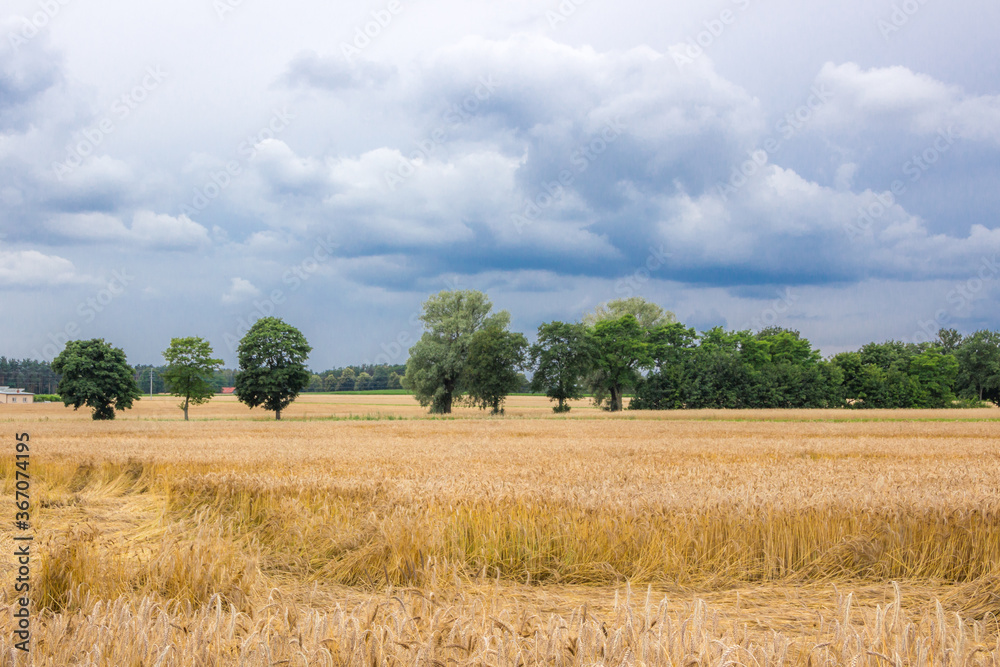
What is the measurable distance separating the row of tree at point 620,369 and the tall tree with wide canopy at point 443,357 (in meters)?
0.14

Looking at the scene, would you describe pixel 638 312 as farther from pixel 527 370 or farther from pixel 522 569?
pixel 522 569

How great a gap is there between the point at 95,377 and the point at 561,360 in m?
52.6

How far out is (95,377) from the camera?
212ft

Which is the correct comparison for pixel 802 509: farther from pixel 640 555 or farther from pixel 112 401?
pixel 112 401

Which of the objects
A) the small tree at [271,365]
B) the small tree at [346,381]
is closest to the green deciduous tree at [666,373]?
the small tree at [271,365]

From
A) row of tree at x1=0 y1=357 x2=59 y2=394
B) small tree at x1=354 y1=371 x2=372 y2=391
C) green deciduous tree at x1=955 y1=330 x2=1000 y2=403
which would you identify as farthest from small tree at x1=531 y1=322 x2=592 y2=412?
row of tree at x1=0 y1=357 x2=59 y2=394

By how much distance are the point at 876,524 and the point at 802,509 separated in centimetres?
79

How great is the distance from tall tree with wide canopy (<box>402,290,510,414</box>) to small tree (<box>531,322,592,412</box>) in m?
7.64

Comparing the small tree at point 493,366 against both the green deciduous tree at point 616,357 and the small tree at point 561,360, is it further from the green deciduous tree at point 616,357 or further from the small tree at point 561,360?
the green deciduous tree at point 616,357

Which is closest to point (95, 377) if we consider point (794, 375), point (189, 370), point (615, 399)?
point (189, 370)

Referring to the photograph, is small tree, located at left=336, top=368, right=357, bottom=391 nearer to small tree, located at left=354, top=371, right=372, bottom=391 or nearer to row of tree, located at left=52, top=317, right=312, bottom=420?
small tree, located at left=354, top=371, right=372, bottom=391

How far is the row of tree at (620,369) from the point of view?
7662cm

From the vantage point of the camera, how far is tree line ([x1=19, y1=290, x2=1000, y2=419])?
233 ft

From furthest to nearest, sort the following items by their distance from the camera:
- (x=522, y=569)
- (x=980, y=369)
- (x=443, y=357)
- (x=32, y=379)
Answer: (x=32, y=379)
(x=980, y=369)
(x=443, y=357)
(x=522, y=569)
